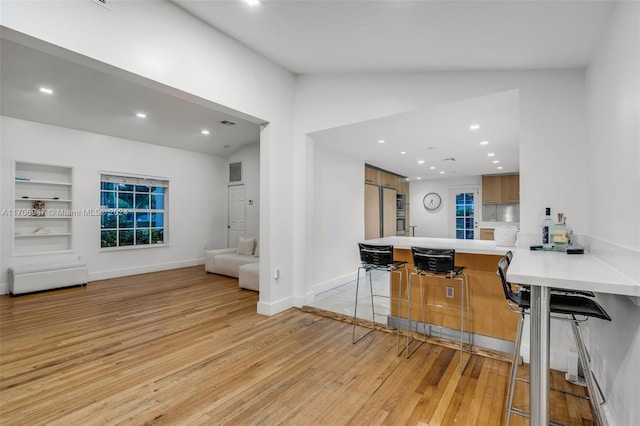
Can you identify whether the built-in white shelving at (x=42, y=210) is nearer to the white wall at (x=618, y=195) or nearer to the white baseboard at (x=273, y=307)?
the white baseboard at (x=273, y=307)

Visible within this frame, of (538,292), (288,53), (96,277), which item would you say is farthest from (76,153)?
(538,292)

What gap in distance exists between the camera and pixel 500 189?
7.83 metres

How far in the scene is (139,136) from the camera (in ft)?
19.9

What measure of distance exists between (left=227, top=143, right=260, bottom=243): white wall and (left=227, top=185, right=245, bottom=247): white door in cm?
20

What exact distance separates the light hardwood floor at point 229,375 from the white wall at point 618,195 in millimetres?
477

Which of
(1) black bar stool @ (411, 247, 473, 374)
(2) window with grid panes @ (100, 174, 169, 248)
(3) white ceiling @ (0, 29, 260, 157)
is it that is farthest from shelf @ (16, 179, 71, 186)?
(1) black bar stool @ (411, 247, 473, 374)

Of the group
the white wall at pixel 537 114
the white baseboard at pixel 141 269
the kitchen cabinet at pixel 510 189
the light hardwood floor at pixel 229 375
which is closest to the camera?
the light hardwood floor at pixel 229 375

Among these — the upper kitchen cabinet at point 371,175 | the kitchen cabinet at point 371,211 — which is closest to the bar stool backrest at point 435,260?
the kitchen cabinet at point 371,211

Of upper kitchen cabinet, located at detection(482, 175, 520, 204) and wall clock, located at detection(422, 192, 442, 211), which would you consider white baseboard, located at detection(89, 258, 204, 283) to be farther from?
upper kitchen cabinet, located at detection(482, 175, 520, 204)

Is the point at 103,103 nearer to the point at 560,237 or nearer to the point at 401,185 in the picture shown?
the point at 560,237

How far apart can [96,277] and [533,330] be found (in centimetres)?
692

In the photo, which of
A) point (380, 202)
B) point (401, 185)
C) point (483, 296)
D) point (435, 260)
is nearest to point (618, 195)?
point (435, 260)

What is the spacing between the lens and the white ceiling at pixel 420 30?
190cm

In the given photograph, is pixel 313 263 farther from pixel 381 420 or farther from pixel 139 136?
pixel 139 136
